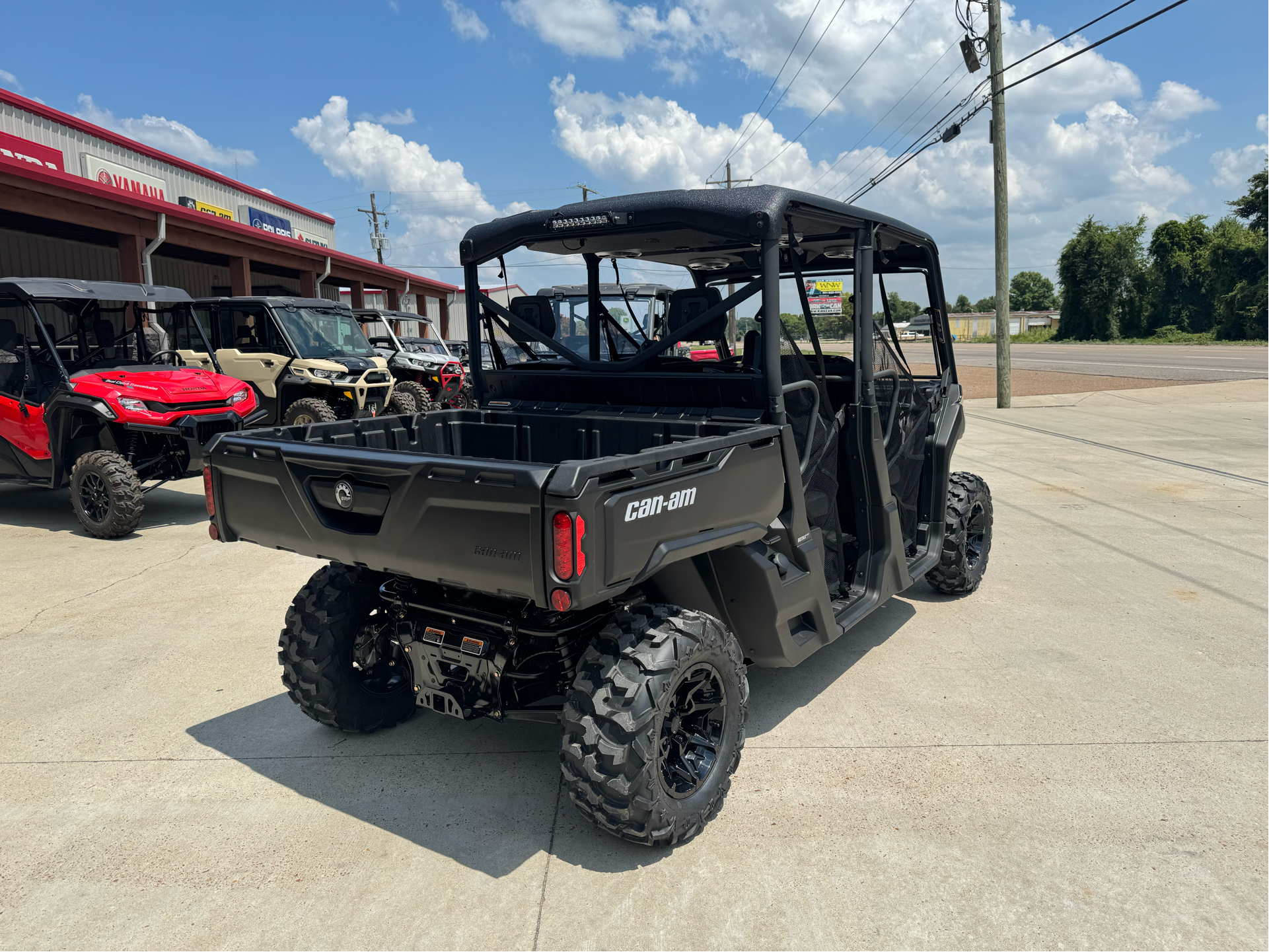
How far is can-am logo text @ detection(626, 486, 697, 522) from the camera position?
2.62 meters

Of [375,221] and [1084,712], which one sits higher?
[375,221]

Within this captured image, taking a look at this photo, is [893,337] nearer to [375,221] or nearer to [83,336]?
[83,336]

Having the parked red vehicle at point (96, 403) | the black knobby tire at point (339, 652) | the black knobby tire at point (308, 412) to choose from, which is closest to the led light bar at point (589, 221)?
the black knobby tire at point (339, 652)

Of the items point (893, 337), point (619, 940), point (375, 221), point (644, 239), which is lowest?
point (619, 940)

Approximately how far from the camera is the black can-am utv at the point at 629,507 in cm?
270

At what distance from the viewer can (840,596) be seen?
4.12 metres

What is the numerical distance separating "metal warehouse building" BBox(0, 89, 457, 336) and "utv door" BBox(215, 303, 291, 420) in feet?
7.24

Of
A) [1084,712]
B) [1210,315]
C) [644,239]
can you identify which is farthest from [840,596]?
[1210,315]

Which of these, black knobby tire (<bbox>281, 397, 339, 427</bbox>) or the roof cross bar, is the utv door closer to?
black knobby tire (<bbox>281, 397, 339, 427</bbox>)

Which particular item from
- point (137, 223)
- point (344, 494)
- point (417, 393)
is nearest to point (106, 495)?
point (344, 494)

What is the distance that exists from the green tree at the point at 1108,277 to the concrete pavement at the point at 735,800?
217 ft

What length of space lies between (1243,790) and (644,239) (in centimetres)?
324

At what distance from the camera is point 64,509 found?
8.88 metres

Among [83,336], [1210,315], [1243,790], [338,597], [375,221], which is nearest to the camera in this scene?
[1243,790]
